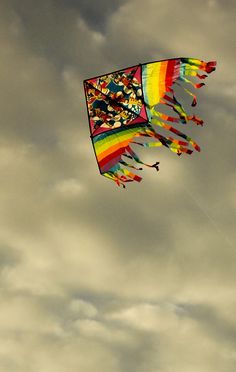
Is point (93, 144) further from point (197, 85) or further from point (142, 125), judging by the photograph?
point (197, 85)

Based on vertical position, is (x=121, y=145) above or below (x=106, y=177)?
above

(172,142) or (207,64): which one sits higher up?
(207,64)

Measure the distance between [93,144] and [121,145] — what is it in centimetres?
189

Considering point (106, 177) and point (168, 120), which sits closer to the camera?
point (168, 120)

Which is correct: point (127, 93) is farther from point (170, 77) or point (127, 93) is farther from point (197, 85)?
point (197, 85)

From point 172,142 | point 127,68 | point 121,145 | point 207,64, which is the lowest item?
point 172,142

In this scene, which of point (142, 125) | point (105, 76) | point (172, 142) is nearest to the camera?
point (172, 142)

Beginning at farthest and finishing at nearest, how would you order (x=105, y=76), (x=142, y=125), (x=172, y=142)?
(x=105, y=76), (x=142, y=125), (x=172, y=142)

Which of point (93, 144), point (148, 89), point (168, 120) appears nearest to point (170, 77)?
point (148, 89)

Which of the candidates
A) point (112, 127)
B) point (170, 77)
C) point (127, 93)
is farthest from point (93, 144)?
point (170, 77)

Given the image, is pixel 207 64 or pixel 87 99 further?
pixel 87 99

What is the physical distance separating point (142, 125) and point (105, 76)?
3492 millimetres

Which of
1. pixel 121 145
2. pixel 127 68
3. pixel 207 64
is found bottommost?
pixel 121 145

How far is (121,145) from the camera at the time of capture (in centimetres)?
2320
